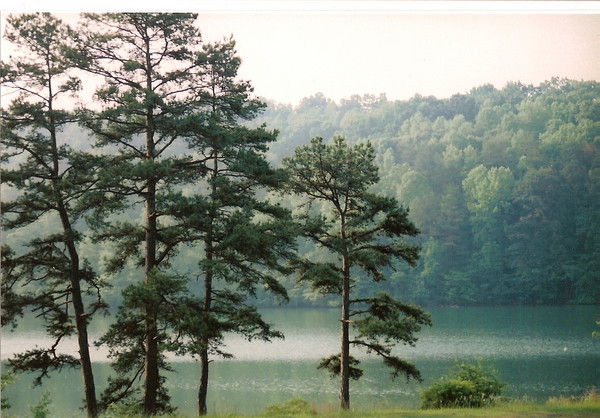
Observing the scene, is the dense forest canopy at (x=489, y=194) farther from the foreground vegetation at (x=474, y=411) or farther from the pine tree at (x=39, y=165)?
the foreground vegetation at (x=474, y=411)

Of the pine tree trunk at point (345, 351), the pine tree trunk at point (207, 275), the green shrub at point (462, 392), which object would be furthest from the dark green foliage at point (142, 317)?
the green shrub at point (462, 392)

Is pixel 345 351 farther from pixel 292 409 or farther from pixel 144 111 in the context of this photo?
pixel 144 111

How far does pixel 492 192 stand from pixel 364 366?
14491 millimetres

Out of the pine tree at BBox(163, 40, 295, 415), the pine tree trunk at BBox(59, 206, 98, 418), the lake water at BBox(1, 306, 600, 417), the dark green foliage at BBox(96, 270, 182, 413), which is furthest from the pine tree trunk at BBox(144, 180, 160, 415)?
the lake water at BBox(1, 306, 600, 417)

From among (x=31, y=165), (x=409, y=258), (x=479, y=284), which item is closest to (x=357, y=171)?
(x=409, y=258)

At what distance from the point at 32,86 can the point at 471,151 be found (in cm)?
2148

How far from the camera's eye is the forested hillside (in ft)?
79.9

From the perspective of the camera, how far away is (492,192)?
26.8 meters

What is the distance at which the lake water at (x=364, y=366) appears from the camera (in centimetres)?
1188

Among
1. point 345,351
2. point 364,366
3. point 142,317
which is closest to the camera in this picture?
point 142,317

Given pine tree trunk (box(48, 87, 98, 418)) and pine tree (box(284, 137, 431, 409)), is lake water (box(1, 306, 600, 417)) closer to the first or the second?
pine tree (box(284, 137, 431, 409))

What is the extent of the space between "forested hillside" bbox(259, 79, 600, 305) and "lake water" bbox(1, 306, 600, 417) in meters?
4.97

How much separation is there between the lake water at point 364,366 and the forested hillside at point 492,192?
196 inches

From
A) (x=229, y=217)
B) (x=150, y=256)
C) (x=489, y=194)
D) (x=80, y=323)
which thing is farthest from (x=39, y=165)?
(x=489, y=194)
